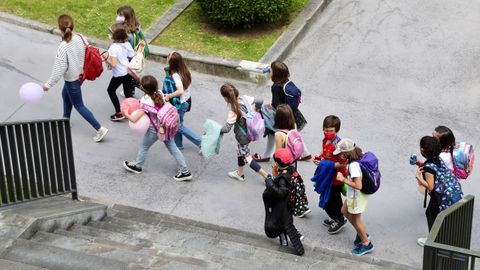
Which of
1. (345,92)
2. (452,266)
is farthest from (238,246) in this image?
(345,92)

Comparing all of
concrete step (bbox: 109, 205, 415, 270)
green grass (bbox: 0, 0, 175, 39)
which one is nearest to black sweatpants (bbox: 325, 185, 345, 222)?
concrete step (bbox: 109, 205, 415, 270)

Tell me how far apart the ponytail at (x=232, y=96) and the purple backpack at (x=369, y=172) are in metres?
1.76

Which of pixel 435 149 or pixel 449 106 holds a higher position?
pixel 435 149

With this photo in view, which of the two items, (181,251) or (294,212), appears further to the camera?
(294,212)

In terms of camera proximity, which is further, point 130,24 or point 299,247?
point 130,24

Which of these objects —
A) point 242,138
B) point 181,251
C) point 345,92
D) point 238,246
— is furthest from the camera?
point 345,92

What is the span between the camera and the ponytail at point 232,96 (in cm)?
885

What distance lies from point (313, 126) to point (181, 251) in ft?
12.5

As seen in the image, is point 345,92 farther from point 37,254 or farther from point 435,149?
point 37,254

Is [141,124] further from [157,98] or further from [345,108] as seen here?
[345,108]

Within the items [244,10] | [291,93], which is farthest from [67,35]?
[244,10]

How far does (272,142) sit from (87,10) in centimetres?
510

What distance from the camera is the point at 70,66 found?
31.9 feet

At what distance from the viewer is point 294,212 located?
8.29 m
